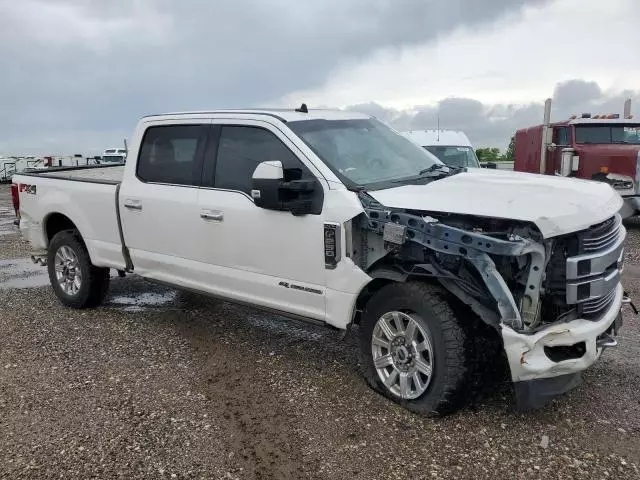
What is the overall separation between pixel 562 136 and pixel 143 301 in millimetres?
9778

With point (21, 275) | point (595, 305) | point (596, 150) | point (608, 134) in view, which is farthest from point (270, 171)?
point (608, 134)

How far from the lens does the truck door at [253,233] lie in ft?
14.5

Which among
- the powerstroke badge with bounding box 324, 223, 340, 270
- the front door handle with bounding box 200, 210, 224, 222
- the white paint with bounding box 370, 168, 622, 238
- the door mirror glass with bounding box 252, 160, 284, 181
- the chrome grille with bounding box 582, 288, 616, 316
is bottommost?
the chrome grille with bounding box 582, 288, 616, 316

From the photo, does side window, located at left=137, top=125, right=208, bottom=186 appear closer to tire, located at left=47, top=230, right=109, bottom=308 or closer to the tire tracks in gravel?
tire, located at left=47, top=230, right=109, bottom=308

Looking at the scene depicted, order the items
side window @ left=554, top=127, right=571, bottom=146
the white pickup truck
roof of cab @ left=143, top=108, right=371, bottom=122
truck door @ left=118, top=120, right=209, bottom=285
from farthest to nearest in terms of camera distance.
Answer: side window @ left=554, top=127, right=571, bottom=146 < truck door @ left=118, top=120, right=209, bottom=285 < roof of cab @ left=143, top=108, right=371, bottom=122 < the white pickup truck

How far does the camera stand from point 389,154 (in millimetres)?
5008

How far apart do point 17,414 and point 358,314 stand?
96.9 inches

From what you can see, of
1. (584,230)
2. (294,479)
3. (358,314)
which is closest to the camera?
(294,479)

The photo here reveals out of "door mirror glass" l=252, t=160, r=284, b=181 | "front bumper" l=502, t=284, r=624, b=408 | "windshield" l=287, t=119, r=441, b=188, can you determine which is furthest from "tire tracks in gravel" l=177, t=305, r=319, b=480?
"windshield" l=287, t=119, r=441, b=188

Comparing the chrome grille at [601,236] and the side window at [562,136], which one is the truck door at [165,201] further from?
the side window at [562,136]

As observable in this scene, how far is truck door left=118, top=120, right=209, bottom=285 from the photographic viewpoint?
5.27 meters

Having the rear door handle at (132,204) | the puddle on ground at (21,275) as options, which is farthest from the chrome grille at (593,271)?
the puddle on ground at (21,275)

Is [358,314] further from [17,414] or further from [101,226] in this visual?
[101,226]

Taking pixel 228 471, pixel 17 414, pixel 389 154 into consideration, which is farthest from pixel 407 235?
pixel 17 414
